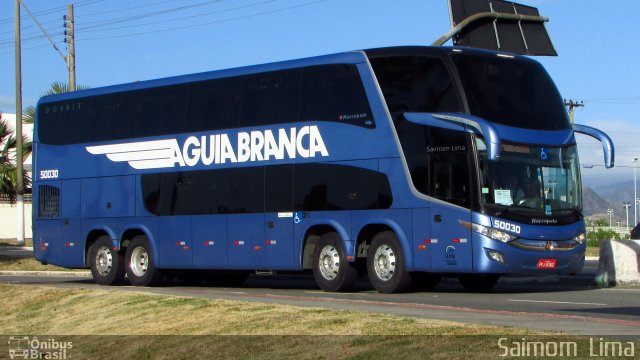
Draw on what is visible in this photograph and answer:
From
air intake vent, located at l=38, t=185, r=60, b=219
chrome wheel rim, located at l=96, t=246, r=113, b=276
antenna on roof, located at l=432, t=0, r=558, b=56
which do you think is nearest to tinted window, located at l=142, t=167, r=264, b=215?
chrome wheel rim, located at l=96, t=246, r=113, b=276

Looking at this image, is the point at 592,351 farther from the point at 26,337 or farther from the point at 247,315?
the point at 26,337

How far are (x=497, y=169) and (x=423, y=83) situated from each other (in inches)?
83.3

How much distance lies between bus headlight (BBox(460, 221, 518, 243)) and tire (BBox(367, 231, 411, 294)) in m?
1.63

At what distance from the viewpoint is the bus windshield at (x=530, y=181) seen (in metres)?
19.2

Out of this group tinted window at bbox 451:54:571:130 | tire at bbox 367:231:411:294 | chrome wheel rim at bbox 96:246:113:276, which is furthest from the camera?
chrome wheel rim at bbox 96:246:113:276

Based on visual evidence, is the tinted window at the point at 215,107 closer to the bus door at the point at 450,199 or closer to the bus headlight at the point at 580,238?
the bus door at the point at 450,199

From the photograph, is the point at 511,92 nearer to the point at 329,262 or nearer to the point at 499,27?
the point at 329,262

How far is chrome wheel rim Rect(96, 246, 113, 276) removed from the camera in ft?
85.3

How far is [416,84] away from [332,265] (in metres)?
3.90

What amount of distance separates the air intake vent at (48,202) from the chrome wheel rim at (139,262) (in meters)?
2.74

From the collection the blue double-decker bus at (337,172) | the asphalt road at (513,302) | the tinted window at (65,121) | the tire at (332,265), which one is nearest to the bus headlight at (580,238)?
the blue double-decker bus at (337,172)

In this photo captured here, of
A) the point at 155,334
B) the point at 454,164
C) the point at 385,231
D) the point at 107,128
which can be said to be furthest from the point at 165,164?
the point at 155,334

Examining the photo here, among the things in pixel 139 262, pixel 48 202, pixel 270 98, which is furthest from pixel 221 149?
pixel 48 202

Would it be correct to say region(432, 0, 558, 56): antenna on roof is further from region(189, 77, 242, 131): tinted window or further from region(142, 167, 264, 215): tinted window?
region(142, 167, 264, 215): tinted window
